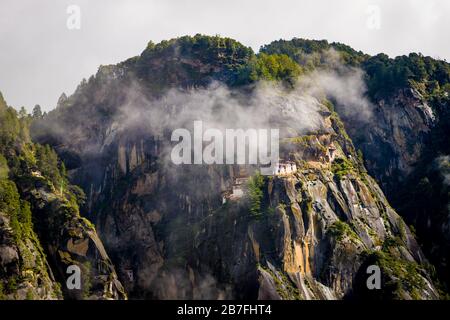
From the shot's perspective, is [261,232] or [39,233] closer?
[39,233]

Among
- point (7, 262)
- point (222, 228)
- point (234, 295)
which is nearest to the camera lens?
point (7, 262)

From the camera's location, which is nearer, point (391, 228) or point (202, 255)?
point (202, 255)

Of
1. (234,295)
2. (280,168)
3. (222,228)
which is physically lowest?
(234,295)

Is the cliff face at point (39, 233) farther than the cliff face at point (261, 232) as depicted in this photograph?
No

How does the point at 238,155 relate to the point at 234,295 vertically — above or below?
above

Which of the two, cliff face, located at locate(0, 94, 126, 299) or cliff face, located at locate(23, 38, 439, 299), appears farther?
cliff face, located at locate(23, 38, 439, 299)
